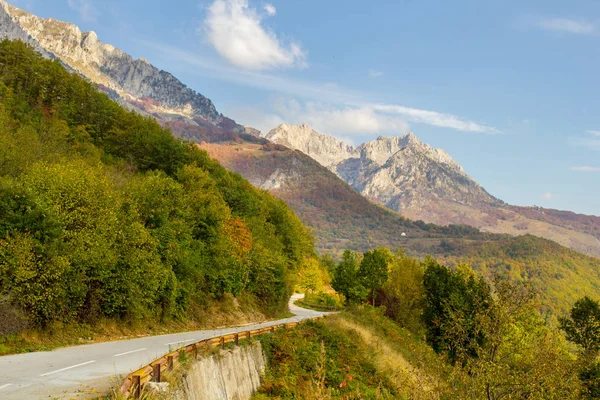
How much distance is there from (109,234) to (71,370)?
Result: 1301 centimetres

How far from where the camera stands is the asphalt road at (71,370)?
39.6 ft

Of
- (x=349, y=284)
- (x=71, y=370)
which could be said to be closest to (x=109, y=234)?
→ (x=71, y=370)

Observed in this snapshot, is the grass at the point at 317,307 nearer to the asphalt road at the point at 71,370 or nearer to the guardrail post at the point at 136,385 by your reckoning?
the asphalt road at the point at 71,370

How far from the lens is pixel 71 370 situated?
15.4 metres

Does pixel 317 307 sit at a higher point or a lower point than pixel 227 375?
lower

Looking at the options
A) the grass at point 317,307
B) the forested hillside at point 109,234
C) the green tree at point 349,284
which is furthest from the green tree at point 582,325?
the forested hillside at point 109,234

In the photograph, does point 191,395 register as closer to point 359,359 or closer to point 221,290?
point 359,359

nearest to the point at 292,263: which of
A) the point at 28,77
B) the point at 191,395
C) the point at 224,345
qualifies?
the point at 28,77

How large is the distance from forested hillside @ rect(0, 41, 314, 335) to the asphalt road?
3959mm

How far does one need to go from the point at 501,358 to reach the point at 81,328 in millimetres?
21405

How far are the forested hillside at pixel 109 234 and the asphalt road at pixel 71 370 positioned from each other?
396cm

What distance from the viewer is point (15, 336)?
21.2 m

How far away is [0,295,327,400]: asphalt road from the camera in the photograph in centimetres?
1207

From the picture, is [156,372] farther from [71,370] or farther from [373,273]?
[373,273]
